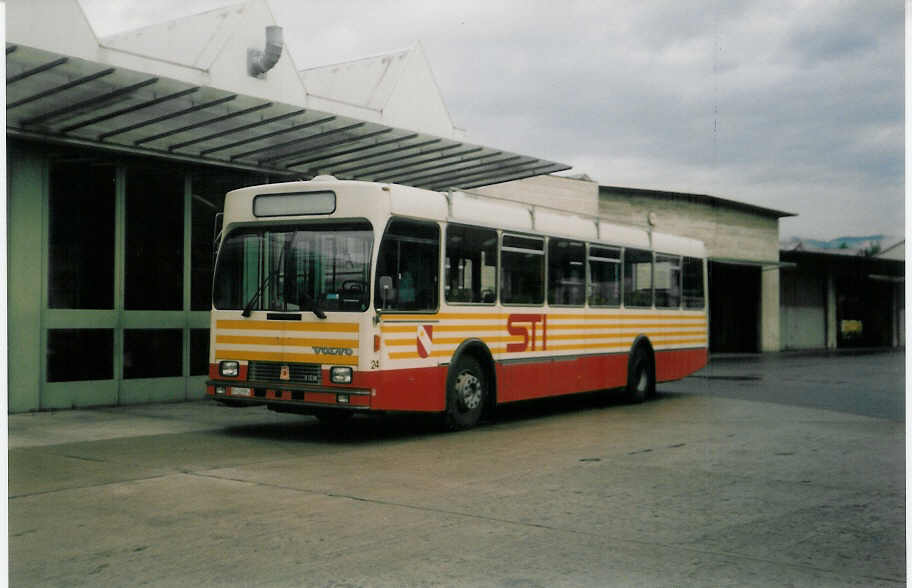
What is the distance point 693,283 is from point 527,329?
20.5 feet

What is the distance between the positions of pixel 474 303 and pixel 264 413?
404 centimetres

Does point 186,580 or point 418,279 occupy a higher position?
point 418,279

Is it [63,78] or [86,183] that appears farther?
[86,183]

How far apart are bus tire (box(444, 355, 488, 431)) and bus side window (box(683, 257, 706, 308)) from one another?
22.7 feet

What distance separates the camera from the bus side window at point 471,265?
1200 centimetres

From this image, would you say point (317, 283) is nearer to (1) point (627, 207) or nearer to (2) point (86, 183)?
(2) point (86, 183)

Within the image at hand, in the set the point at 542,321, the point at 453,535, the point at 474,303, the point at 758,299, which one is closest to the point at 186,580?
the point at 453,535

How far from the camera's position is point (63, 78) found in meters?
11.5

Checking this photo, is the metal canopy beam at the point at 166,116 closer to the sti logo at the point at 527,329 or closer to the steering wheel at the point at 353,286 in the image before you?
the steering wheel at the point at 353,286

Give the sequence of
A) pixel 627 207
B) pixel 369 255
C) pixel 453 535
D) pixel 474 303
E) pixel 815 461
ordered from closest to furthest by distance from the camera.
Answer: pixel 453 535 < pixel 815 461 < pixel 369 255 < pixel 474 303 < pixel 627 207

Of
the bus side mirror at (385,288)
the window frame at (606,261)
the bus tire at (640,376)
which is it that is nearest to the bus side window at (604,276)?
the window frame at (606,261)

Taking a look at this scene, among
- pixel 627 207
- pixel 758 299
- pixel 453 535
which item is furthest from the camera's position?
pixel 758 299

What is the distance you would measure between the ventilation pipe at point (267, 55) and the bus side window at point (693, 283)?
26.2 feet

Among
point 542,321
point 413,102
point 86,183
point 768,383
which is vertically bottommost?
point 768,383
